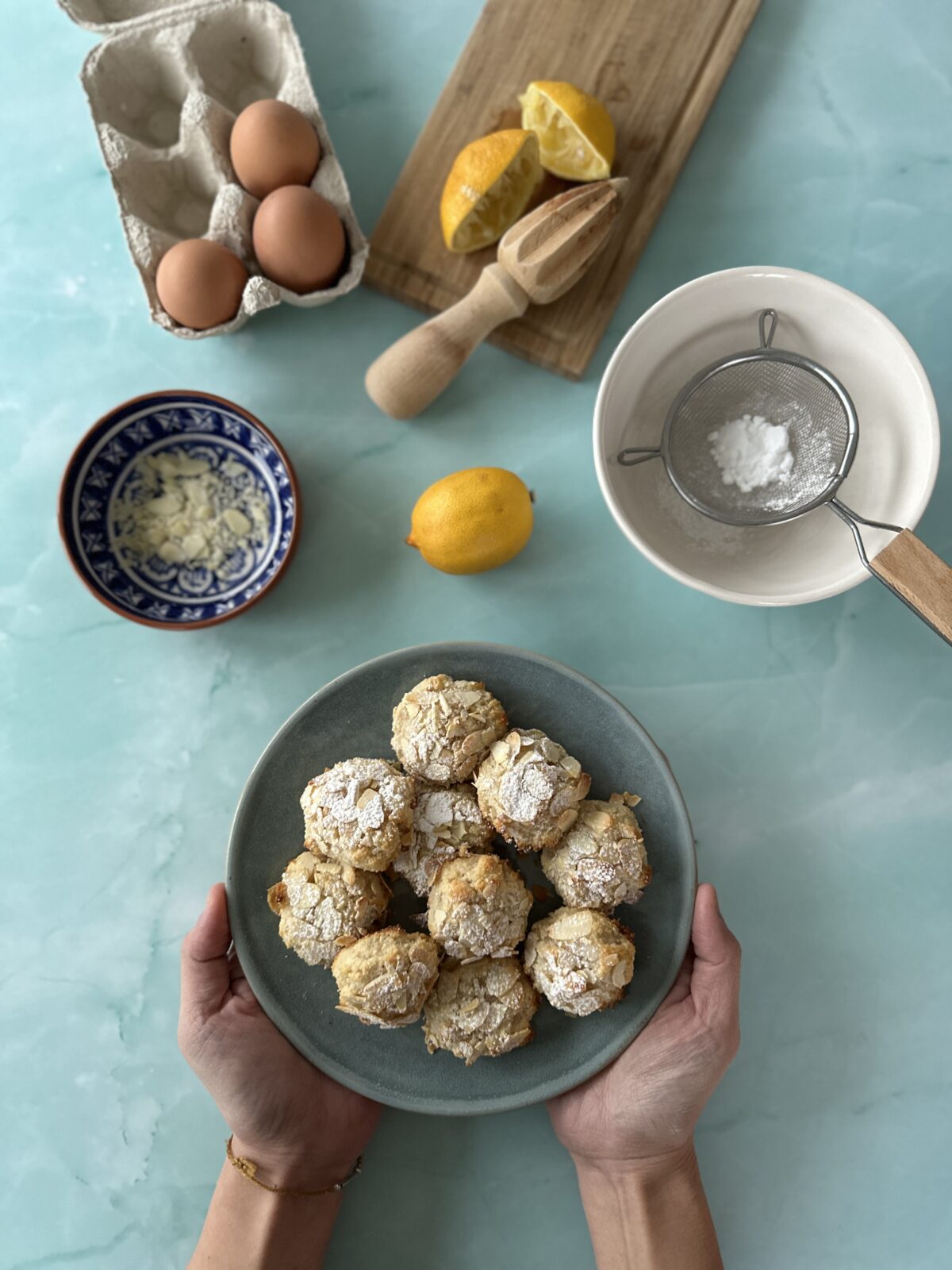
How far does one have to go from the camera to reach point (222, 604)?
5.88 ft

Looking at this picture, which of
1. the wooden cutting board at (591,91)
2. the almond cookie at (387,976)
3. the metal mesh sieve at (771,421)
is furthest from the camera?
the wooden cutting board at (591,91)

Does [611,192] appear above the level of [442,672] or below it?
above

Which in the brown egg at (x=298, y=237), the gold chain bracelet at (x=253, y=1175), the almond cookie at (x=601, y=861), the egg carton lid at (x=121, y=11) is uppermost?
the egg carton lid at (x=121, y=11)

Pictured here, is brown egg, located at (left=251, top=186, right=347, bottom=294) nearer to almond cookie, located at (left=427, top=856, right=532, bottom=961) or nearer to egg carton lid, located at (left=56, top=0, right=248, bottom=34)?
egg carton lid, located at (left=56, top=0, right=248, bottom=34)

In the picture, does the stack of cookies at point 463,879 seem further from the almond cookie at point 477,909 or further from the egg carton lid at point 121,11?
the egg carton lid at point 121,11

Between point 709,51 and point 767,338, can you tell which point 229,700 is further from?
point 709,51

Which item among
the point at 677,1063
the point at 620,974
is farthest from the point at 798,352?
the point at 677,1063

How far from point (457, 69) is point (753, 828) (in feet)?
5.49

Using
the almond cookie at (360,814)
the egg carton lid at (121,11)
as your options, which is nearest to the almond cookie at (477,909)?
the almond cookie at (360,814)

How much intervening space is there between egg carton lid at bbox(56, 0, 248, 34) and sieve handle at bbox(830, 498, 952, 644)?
5.32 feet

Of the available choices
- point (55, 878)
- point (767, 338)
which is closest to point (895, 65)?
point (767, 338)

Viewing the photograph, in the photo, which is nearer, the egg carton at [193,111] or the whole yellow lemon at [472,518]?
the whole yellow lemon at [472,518]

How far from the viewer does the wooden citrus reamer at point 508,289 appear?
1.64 metres

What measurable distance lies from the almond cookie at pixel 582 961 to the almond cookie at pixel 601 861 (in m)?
0.04
